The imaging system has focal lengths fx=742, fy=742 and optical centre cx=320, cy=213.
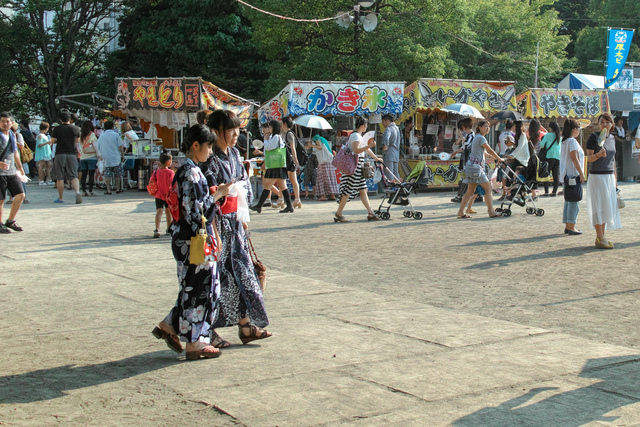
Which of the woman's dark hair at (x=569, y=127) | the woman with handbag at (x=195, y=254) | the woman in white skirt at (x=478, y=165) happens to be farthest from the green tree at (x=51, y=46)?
the woman with handbag at (x=195, y=254)

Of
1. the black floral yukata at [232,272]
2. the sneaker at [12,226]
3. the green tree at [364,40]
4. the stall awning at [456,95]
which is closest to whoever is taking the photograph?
the black floral yukata at [232,272]

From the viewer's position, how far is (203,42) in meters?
31.1

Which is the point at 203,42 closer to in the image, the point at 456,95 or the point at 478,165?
the point at 456,95

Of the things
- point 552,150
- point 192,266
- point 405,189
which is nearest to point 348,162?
point 405,189

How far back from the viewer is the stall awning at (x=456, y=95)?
780 inches

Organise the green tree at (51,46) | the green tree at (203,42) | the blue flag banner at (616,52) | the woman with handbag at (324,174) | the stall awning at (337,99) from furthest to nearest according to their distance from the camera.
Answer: the green tree at (51,46)
the green tree at (203,42)
the blue flag banner at (616,52)
the stall awning at (337,99)
the woman with handbag at (324,174)

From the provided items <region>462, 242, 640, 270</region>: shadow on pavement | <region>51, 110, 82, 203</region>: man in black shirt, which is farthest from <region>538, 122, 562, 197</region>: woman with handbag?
<region>51, 110, 82, 203</region>: man in black shirt

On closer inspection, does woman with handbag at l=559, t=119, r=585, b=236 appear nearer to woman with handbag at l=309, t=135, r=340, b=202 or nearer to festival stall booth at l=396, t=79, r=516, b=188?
woman with handbag at l=309, t=135, r=340, b=202

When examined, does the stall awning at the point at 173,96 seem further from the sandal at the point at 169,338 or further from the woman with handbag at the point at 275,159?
the sandal at the point at 169,338

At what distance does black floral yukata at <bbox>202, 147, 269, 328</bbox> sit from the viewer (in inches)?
214

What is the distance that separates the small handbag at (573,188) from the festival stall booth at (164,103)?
9.99 meters

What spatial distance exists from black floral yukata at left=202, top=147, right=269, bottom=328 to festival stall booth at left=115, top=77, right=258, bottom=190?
43.4 feet

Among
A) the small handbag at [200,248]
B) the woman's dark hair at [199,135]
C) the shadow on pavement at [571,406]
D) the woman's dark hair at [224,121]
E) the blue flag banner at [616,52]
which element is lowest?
the shadow on pavement at [571,406]

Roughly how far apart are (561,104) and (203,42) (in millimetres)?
15594
